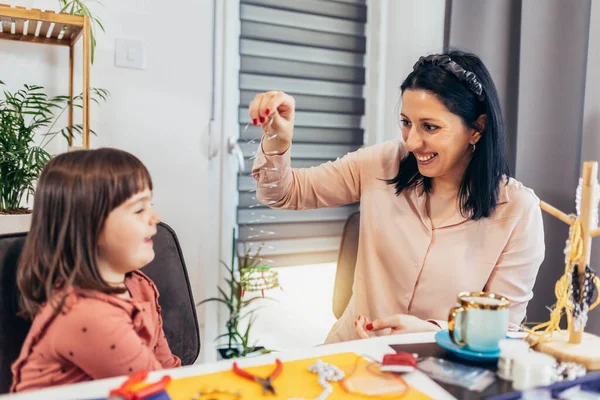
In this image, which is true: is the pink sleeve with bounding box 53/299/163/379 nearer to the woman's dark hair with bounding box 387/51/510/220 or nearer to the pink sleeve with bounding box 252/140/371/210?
the pink sleeve with bounding box 252/140/371/210

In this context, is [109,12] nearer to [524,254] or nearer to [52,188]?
[52,188]

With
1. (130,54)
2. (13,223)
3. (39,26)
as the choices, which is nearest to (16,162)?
(13,223)

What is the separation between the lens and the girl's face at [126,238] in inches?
33.3

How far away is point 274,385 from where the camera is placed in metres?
0.75

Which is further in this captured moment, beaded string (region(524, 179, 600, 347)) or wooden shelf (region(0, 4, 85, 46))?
wooden shelf (region(0, 4, 85, 46))

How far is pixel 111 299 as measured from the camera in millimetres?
826

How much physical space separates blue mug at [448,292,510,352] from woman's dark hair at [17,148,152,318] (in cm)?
57

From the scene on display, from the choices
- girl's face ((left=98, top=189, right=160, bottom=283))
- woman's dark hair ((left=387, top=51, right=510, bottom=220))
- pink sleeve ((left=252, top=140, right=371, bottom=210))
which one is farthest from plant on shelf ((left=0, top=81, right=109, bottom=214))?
woman's dark hair ((left=387, top=51, right=510, bottom=220))

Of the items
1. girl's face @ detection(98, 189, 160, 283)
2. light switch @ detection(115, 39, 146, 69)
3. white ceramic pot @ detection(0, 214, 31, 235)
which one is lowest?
white ceramic pot @ detection(0, 214, 31, 235)

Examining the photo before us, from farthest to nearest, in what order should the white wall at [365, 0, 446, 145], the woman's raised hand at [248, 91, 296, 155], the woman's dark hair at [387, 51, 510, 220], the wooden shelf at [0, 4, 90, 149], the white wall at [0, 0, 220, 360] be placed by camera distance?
the white wall at [365, 0, 446, 145]
the white wall at [0, 0, 220, 360]
the wooden shelf at [0, 4, 90, 149]
the woman's dark hair at [387, 51, 510, 220]
the woman's raised hand at [248, 91, 296, 155]

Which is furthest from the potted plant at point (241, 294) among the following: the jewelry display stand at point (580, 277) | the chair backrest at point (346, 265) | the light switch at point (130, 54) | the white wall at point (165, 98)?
the jewelry display stand at point (580, 277)

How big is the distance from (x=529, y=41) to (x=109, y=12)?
1.42 m

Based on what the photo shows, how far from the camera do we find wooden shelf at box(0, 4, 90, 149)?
58.2 inches

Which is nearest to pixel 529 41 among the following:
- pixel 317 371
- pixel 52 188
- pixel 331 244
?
pixel 331 244
